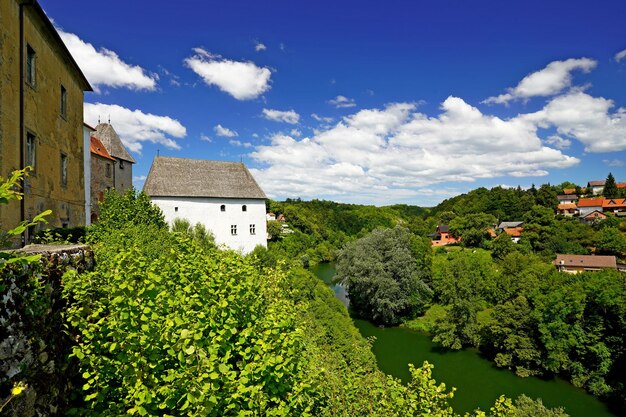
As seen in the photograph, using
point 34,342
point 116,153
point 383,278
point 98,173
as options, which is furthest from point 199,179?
point 34,342

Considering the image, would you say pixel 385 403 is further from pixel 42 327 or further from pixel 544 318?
pixel 544 318

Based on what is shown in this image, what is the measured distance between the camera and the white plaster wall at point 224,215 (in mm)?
30719

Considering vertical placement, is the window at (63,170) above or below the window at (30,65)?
below

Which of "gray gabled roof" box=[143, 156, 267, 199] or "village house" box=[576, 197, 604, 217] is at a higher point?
"gray gabled roof" box=[143, 156, 267, 199]

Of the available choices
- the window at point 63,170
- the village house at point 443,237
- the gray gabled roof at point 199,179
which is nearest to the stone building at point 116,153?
the gray gabled roof at point 199,179

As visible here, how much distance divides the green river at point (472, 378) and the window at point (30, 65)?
24.8 metres

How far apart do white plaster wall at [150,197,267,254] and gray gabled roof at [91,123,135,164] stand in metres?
4.51

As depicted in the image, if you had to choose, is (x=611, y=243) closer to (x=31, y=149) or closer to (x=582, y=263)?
(x=582, y=263)

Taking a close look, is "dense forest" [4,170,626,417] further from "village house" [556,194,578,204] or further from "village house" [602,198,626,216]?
"village house" [556,194,578,204]

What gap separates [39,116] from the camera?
490 inches

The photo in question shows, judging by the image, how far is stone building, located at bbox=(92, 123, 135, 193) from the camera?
2814 cm

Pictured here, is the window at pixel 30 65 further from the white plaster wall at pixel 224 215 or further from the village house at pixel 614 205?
the village house at pixel 614 205

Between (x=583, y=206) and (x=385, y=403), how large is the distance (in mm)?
111390

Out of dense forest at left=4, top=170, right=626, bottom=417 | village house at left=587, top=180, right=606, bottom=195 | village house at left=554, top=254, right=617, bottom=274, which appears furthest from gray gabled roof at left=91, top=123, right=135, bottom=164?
village house at left=587, top=180, right=606, bottom=195
